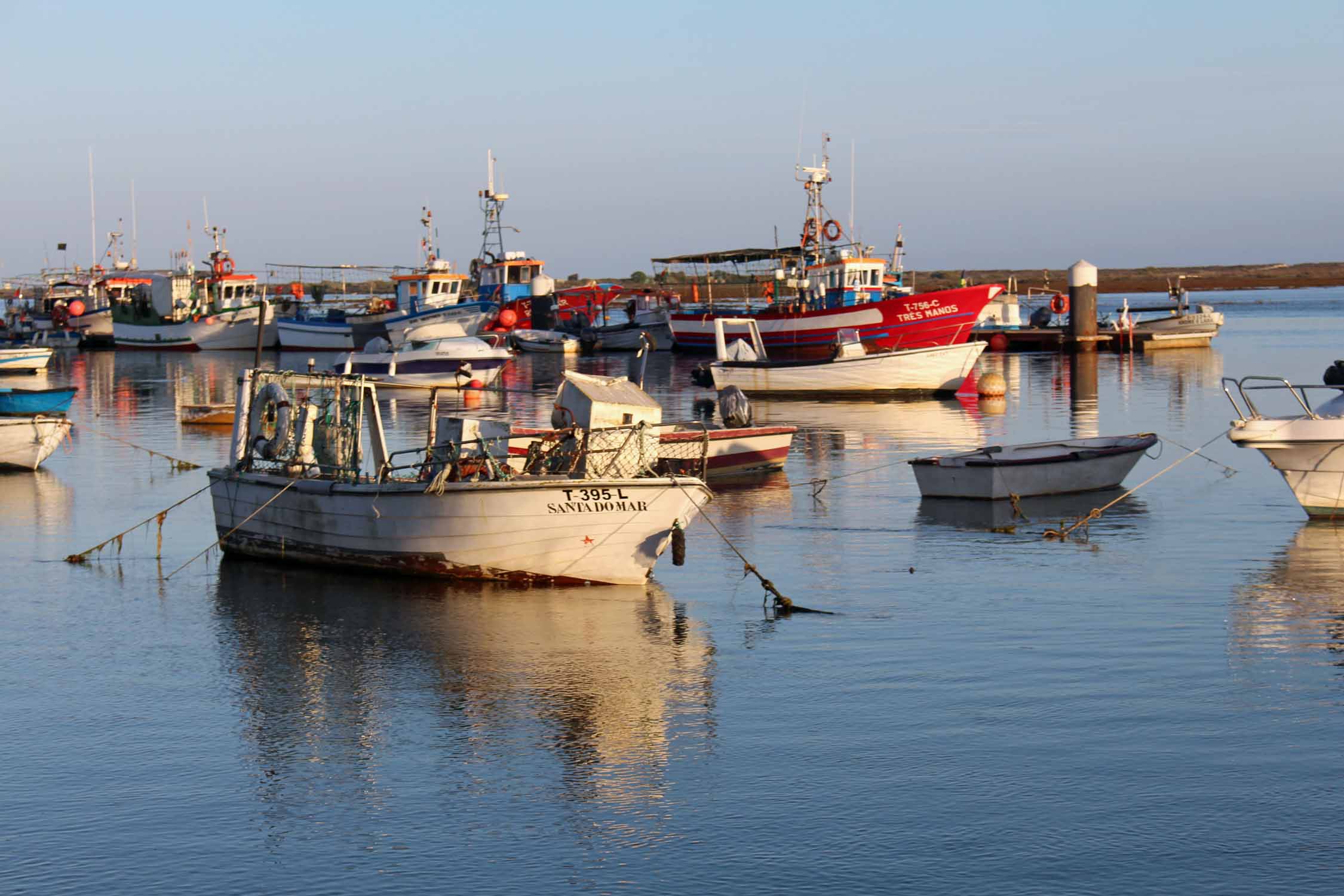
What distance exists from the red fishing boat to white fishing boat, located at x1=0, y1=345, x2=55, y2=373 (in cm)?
2636

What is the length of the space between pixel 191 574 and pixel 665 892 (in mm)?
11676

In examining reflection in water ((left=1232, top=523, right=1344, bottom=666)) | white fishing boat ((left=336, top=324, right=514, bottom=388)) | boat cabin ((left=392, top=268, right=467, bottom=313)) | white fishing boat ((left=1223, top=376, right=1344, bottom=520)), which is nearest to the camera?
reflection in water ((left=1232, top=523, right=1344, bottom=666))

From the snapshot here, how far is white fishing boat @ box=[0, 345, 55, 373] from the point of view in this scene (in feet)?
187

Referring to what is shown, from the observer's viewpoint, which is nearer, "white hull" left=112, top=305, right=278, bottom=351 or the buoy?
the buoy

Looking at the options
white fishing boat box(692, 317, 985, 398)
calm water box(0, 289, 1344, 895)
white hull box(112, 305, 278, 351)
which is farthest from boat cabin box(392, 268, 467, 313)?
calm water box(0, 289, 1344, 895)

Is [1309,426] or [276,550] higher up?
[1309,426]

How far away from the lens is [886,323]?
51219mm

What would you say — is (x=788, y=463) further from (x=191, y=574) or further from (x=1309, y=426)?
(x=191, y=574)

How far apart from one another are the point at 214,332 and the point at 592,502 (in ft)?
218

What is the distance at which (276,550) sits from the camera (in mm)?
18719

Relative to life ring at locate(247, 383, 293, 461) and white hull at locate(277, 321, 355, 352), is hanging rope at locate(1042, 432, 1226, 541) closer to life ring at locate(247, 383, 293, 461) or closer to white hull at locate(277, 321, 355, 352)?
life ring at locate(247, 383, 293, 461)

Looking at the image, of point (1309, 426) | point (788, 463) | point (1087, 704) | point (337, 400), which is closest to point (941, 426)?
point (788, 463)

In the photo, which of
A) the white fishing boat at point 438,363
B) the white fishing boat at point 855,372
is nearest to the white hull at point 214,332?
the white fishing boat at point 438,363

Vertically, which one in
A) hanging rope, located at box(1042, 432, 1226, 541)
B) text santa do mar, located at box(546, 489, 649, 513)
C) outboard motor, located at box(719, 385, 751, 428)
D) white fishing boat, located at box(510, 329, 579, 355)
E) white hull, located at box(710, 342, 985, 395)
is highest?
white fishing boat, located at box(510, 329, 579, 355)
